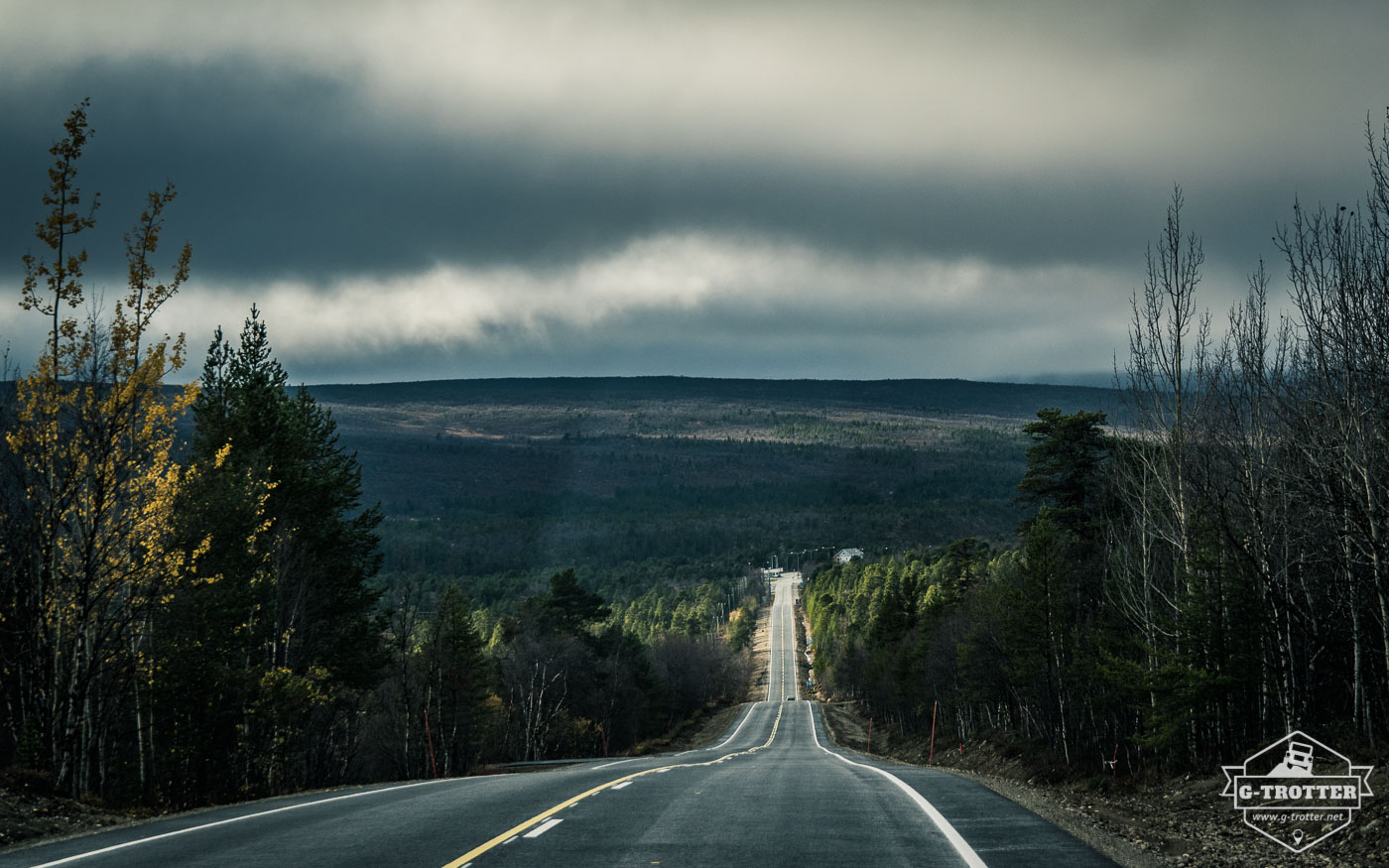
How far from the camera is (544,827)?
11.4 meters

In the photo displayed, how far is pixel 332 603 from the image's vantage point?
4066cm

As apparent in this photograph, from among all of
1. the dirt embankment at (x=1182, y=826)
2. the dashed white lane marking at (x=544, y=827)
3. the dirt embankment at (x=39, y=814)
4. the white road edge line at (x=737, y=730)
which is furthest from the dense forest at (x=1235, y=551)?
the white road edge line at (x=737, y=730)

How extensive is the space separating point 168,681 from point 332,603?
13715 mm

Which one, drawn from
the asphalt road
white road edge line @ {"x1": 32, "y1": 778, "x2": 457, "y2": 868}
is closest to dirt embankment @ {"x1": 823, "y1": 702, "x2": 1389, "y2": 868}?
the asphalt road

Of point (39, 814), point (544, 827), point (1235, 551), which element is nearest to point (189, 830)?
point (39, 814)

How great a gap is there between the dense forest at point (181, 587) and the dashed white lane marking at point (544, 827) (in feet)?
35.0

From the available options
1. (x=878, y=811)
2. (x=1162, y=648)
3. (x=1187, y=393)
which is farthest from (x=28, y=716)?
(x=1187, y=393)

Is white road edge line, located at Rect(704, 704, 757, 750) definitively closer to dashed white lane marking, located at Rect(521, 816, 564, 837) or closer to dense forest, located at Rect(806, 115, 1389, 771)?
dense forest, located at Rect(806, 115, 1389, 771)

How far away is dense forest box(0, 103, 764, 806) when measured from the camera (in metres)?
18.2

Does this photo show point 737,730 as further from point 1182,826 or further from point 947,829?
point 947,829

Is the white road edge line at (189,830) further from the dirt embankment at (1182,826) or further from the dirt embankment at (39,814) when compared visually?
the dirt embankment at (1182,826)

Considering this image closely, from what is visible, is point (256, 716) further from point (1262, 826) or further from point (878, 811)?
point (1262, 826)

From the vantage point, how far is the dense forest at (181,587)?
18.2 m

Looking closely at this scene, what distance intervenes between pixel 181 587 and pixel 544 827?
17.9 meters
